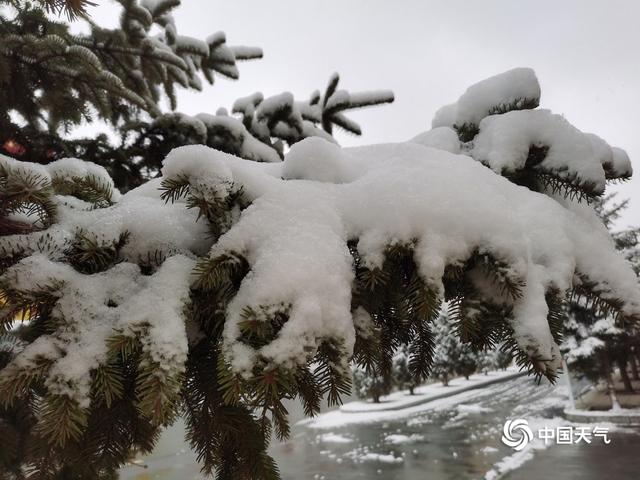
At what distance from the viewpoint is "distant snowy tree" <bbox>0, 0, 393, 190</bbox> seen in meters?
2.48

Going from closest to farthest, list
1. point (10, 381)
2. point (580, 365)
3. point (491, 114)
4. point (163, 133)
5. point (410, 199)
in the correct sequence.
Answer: point (10, 381) < point (410, 199) < point (491, 114) < point (163, 133) < point (580, 365)

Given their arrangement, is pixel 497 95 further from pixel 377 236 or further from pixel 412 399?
pixel 412 399

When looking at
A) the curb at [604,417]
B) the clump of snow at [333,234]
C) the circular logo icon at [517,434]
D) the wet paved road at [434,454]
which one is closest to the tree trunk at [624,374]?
the curb at [604,417]

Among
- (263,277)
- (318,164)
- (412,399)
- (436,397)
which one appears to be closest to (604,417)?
(436,397)

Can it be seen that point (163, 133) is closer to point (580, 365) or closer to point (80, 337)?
point (80, 337)

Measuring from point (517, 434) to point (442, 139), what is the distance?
1255 centimetres

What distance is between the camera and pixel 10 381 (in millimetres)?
726

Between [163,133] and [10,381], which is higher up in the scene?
[163,133]

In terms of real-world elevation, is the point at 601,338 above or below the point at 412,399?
above

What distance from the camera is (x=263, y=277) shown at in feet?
2.72

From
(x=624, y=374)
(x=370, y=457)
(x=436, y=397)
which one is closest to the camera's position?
(x=370, y=457)

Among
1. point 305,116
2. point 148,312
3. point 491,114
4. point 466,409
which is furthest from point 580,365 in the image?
point 148,312

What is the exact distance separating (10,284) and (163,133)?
2.39 m

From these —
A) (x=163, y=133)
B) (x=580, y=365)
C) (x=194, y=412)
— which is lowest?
(x=580, y=365)
